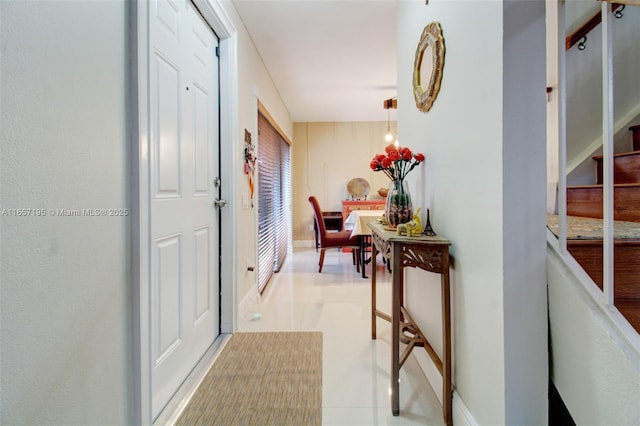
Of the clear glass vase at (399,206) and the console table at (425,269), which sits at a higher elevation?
the clear glass vase at (399,206)

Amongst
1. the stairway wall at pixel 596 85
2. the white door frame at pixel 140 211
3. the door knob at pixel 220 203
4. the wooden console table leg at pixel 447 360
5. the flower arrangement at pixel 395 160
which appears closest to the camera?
the white door frame at pixel 140 211

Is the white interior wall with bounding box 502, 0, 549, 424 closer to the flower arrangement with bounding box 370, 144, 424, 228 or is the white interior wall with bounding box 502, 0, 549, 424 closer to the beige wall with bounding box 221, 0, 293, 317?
the flower arrangement with bounding box 370, 144, 424, 228

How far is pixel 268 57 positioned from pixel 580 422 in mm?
3593

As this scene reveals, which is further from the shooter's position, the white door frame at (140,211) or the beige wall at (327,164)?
the beige wall at (327,164)

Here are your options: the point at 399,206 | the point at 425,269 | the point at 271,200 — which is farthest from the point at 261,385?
the point at 271,200

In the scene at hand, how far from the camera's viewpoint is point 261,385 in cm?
162

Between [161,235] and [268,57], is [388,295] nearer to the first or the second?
[161,235]

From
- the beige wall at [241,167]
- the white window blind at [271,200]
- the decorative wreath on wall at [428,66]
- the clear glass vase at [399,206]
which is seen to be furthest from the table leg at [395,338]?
the white window blind at [271,200]

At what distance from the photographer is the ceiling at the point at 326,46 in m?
2.43

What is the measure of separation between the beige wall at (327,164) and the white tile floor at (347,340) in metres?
2.19

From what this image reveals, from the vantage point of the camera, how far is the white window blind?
3342 millimetres

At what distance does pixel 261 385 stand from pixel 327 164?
5.07 meters

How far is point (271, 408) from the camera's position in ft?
4.72

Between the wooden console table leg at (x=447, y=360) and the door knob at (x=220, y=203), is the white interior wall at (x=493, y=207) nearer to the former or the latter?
the wooden console table leg at (x=447, y=360)
